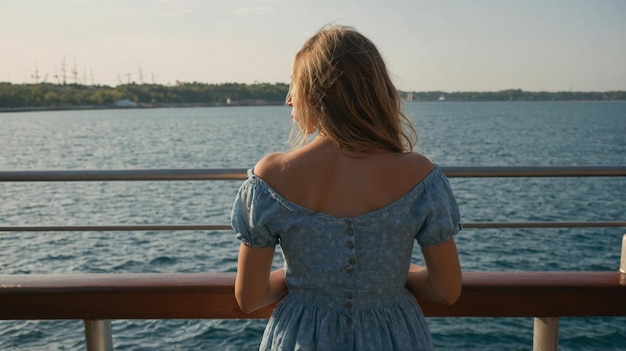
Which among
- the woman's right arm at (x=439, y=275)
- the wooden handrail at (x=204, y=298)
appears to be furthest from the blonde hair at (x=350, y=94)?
the wooden handrail at (x=204, y=298)

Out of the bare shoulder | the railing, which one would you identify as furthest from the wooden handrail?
the bare shoulder

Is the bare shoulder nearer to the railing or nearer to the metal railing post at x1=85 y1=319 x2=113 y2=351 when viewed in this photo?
the railing

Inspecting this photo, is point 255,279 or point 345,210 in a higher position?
point 345,210

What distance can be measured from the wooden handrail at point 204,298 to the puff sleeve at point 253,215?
0.45 m

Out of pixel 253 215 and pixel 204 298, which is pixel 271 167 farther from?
pixel 204 298

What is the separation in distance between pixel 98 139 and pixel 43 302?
56494 mm

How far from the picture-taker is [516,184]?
2181cm

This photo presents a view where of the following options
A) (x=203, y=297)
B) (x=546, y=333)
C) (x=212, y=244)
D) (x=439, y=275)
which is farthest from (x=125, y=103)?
(x=439, y=275)

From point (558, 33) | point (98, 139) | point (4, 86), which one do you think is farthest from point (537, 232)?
point (4, 86)

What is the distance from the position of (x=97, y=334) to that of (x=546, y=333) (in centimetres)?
145

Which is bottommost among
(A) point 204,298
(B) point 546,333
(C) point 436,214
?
(B) point 546,333

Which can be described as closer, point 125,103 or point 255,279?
point 255,279

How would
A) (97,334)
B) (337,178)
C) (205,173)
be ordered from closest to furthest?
1. (337,178)
2. (97,334)
3. (205,173)

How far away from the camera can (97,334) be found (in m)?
1.92
